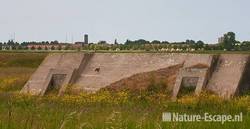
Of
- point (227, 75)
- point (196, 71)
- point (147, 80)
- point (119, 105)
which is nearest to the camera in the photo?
point (119, 105)

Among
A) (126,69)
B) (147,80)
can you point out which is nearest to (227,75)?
(147,80)

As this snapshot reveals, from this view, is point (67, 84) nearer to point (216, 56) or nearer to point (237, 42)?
point (216, 56)

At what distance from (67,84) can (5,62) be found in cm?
2733

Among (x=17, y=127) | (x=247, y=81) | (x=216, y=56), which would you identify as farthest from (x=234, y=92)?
(x=17, y=127)

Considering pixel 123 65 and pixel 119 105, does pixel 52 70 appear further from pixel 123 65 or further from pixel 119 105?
pixel 119 105

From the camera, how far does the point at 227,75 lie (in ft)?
64.8

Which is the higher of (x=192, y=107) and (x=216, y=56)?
(x=216, y=56)

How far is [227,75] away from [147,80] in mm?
2983

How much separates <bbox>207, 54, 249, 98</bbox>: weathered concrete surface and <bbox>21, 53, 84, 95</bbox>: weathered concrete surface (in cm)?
593

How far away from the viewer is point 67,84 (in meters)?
A: 21.8

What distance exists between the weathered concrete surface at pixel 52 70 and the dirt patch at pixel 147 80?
2395 millimetres

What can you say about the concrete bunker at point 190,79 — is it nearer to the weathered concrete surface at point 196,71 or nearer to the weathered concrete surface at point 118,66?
the weathered concrete surface at point 196,71

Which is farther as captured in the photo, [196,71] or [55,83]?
[55,83]

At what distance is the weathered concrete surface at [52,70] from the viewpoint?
22.5 metres
